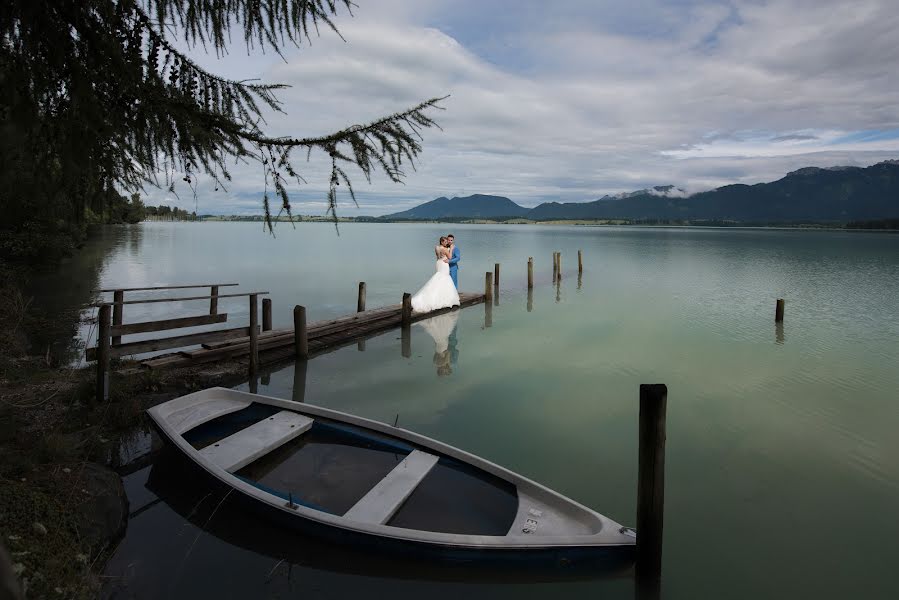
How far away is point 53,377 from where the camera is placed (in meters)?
10.9

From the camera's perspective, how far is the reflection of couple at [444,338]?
15.6 meters

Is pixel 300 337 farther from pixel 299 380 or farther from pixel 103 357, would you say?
pixel 103 357

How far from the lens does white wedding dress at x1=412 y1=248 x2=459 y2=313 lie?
21.9 metres

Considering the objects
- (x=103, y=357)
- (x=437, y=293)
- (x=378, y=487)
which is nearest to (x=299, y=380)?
(x=103, y=357)

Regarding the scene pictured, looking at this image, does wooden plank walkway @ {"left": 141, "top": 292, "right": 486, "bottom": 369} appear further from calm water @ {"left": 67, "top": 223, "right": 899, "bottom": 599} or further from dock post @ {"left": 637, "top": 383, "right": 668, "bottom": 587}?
dock post @ {"left": 637, "top": 383, "right": 668, "bottom": 587}

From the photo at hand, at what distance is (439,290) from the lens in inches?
883

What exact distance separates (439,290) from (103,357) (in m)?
14.3

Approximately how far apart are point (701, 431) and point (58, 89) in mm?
11084

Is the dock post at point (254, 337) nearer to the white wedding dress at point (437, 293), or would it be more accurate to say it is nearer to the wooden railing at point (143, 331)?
the wooden railing at point (143, 331)

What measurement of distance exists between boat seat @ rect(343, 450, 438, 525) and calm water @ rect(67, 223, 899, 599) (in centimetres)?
50

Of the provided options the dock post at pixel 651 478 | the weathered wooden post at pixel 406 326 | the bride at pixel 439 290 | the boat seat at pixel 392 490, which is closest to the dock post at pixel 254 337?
the weathered wooden post at pixel 406 326

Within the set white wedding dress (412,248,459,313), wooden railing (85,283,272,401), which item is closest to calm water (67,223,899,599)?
white wedding dress (412,248,459,313)

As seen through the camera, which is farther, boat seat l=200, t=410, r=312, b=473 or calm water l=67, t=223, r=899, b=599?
boat seat l=200, t=410, r=312, b=473

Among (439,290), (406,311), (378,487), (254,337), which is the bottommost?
(378,487)
